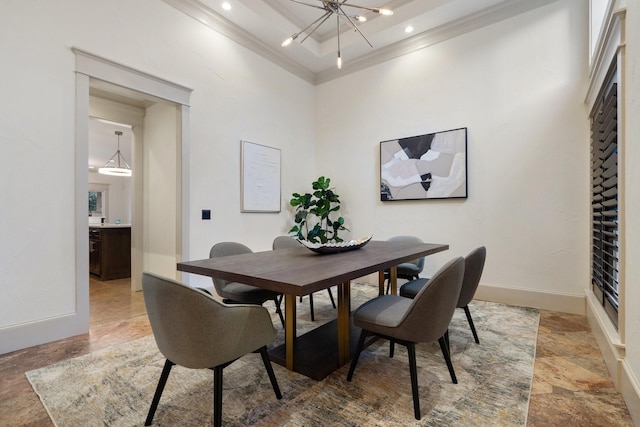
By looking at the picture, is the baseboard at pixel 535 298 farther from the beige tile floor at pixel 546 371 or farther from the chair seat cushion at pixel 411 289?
the chair seat cushion at pixel 411 289

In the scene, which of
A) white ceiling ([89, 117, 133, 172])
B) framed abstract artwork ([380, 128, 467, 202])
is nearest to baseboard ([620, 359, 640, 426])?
framed abstract artwork ([380, 128, 467, 202])

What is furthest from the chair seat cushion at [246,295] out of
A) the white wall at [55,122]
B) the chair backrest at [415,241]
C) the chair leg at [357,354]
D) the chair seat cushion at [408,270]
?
the chair backrest at [415,241]

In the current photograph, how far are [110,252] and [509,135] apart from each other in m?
5.79

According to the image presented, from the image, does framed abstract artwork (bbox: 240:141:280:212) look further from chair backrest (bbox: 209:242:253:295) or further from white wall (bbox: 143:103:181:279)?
chair backrest (bbox: 209:242:253:295)

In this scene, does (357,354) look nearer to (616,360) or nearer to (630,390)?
(630,390)

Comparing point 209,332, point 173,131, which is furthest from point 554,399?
point 173,131

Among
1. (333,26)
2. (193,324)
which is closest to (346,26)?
(333,26)

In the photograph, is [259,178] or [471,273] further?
[259,178]

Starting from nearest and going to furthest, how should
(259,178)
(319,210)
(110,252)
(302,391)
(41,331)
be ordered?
(302,391)
(41,331)
(259,178)
(319,210)
(110,252)

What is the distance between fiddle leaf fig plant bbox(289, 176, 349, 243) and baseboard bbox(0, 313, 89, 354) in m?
2.56

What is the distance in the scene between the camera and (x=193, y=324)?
122cm

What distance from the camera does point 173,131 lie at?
363 cm

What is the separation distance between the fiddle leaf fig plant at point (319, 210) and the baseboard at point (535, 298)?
6.56 ft

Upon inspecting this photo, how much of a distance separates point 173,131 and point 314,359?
3.05m
